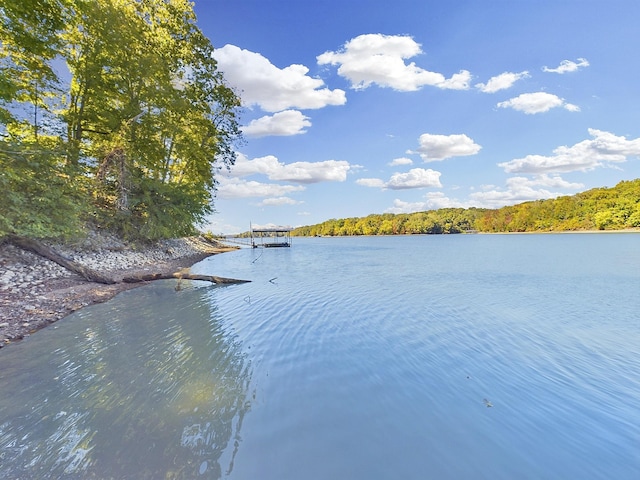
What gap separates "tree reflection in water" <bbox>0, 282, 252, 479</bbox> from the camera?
310cm

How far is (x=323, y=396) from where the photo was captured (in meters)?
4.57

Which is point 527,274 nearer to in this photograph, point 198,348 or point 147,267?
point 198,348

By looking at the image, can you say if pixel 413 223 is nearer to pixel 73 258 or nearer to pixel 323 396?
pixel 73 258

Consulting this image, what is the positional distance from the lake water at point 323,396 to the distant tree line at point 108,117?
5595 mm

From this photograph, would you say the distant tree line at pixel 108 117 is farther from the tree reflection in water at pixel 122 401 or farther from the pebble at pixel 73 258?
the tree reflection in water at pixel 122 401

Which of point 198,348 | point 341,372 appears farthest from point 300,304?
point 341,372

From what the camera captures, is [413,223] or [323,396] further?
[413,223]

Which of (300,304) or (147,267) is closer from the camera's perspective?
(300,304)

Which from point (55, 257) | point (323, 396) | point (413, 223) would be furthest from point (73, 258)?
point (413, 223)

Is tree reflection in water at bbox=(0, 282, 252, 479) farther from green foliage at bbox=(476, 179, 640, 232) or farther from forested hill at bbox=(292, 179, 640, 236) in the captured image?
green foliage at bbox=(476, 179, 640, 232)

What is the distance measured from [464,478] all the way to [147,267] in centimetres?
1960

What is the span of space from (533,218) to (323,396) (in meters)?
121

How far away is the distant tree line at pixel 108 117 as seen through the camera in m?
10.5

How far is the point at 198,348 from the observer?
6.45m
